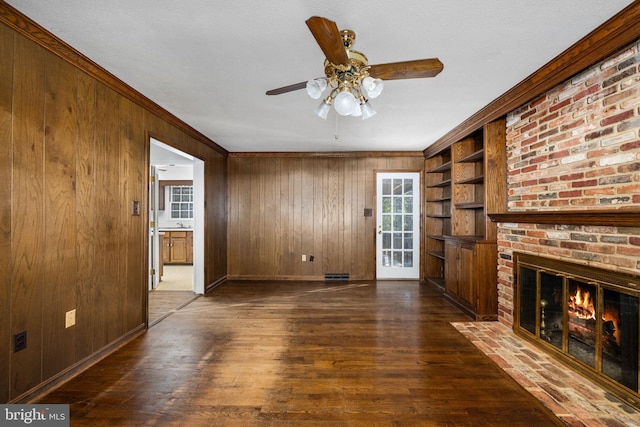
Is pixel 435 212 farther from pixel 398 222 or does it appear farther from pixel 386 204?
pixel 386 204

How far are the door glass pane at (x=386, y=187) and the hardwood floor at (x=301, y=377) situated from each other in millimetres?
→ 2427

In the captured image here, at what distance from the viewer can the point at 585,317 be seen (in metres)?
2.13

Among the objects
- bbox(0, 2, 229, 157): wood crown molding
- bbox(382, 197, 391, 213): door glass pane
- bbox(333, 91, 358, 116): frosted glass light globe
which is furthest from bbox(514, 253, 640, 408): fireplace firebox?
bbox(0, 2, 229, 157): wood crown molding

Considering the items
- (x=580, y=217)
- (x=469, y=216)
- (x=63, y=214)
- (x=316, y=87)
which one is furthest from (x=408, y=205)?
(x=63, y=214)

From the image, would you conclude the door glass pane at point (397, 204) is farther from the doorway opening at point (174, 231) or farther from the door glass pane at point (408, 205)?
the doorway opening at point (174, 231)

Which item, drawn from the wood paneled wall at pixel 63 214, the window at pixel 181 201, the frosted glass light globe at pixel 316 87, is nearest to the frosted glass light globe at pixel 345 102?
the frosted glass light globe at pixel 316 87

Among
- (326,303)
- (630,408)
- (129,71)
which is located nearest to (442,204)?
(326,303)

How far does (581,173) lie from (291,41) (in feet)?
7.57

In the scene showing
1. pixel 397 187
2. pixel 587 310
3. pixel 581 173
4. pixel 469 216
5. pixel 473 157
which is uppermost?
pixel 473 157

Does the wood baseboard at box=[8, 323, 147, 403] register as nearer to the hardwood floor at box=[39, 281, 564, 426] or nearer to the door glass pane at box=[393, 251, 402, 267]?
the hardwood floor at box=[39, 281, 564, 426]

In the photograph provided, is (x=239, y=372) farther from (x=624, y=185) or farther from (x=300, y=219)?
(x=300, y=219)

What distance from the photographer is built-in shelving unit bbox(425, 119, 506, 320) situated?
3.22m

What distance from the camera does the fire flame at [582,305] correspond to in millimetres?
2090

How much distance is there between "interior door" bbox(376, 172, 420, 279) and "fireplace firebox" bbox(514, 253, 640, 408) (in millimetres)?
2504
